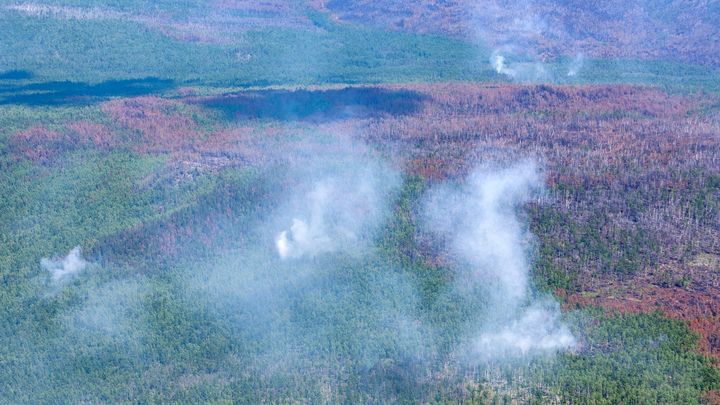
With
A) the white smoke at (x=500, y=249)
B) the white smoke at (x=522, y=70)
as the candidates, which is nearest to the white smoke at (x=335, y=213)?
A: the white smoke at (x=500, y=249)

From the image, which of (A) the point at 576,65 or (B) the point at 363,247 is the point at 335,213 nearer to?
(B) the point at 363,247

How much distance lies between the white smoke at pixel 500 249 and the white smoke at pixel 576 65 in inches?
2019

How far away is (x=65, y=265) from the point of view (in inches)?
1449

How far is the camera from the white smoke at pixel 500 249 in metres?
29.2

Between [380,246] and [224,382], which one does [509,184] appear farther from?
[224,382]

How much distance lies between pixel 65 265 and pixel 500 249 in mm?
24868

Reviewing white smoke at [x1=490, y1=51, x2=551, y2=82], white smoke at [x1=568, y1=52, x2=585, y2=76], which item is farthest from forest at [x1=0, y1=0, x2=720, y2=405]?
white smoke at [x1=568, y1=52, x2=585, y2=76]

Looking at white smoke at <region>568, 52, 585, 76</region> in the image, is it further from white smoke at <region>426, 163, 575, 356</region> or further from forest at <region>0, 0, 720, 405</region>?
white smoke at <region>426, 163, 575, 356</region>

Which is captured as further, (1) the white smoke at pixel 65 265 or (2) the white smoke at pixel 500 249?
(1) the white smoke at pixel 65 265

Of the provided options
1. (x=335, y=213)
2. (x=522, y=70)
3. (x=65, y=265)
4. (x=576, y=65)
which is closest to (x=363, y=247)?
(x=335, y=213)

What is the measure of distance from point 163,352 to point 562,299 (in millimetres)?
19255

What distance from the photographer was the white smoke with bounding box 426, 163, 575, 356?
95.9ft

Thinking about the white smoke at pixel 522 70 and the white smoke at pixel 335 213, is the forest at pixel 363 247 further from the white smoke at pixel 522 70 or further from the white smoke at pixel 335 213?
the white smoke at pixel 522 70

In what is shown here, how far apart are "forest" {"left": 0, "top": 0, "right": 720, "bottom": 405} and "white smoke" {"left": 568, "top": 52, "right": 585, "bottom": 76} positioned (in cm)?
1651
